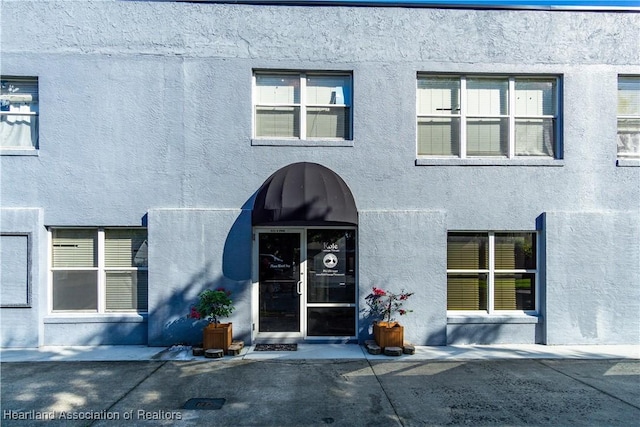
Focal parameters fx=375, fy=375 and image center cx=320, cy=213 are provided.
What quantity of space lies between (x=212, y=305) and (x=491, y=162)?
6.39 m

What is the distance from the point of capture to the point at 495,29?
8031mm

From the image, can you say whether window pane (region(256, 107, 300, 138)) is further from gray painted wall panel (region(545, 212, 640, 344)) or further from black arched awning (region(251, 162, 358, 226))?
gray painted wall panel (region(545, 212, 640, 344))

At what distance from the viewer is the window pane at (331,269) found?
791 centimetres

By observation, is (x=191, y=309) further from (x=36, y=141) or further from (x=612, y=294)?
(x=612, y=294)

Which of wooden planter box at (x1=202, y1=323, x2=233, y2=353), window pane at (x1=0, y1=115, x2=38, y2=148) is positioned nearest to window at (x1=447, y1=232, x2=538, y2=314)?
wooden planter box at (x1=202, y1=323, x2=233, y2=353)

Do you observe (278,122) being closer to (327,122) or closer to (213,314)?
(327,122)

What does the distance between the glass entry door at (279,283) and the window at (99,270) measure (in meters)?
2.47

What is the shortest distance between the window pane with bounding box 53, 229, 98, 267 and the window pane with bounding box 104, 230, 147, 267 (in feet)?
1.22

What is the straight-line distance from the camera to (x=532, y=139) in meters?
8.23

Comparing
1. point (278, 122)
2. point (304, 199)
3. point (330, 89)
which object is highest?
point (330, 89)

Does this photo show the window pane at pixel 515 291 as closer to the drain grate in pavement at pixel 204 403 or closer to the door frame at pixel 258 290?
the door frame at pixel 258 290

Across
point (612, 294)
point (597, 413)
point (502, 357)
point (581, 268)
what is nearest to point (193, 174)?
point (502, 357)

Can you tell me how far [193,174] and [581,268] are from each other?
8.38m

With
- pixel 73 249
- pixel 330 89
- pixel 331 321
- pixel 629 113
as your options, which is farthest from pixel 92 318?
pixel 629 113
